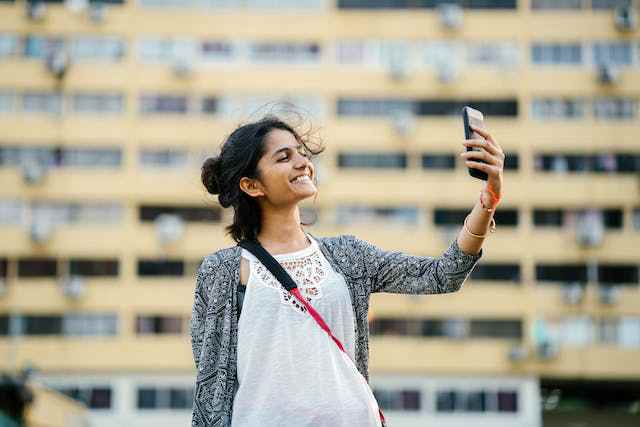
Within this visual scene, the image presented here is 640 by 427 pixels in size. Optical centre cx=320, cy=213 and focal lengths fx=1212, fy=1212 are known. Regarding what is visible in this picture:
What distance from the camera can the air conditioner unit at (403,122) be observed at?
40.8 meters

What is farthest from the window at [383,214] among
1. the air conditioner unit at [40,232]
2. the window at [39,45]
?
the window at [39,45]

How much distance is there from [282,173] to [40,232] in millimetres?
37885

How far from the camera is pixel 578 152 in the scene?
4131 centimetres

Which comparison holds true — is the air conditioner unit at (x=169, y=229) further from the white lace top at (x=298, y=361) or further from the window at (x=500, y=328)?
the white lace top at (x=298, y=361)

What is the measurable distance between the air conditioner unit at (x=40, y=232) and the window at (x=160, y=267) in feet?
10.6

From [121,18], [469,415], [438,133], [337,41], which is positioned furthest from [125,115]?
[469,415]

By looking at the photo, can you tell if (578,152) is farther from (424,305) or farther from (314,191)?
(314,191)

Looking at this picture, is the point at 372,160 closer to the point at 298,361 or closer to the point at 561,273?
the point at 561,273

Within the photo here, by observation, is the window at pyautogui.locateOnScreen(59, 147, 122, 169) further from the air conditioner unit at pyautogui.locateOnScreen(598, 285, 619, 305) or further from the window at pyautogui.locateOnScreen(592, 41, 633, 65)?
the air conditioner unit at pyautogui.locateOnScreen(598, 285, 619, 305)

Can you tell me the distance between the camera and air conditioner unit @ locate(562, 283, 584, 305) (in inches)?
1585

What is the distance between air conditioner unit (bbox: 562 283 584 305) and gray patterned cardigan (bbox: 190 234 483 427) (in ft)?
122

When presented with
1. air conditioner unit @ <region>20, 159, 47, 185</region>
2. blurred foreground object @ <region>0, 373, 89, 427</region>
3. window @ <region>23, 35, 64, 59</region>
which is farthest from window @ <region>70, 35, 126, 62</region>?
blurred foreground object @ <region>0, 373, 89, 427</region>

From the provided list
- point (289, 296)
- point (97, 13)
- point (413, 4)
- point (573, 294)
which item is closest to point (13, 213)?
point (97, 13)

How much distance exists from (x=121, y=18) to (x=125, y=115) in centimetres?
334
